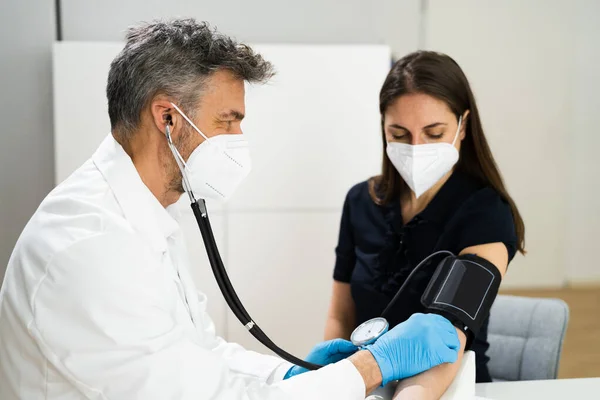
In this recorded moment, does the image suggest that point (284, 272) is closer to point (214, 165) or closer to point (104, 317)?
point (214, 165)

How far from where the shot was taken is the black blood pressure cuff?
4.43 ft

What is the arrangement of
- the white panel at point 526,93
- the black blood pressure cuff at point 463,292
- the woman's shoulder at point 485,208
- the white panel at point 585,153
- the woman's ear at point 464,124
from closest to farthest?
the black blood pressure cuff at point 463,292
the woman's shoulder at point 485,208
the woman's ear at point 464,124
the white panel at point 526,93
the white panel at point 585,153

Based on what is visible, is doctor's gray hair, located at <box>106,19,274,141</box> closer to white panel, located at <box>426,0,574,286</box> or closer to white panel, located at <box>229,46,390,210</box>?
white panel, located at <box>229,46,390,210</box>

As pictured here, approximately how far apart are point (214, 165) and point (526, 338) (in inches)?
40.4

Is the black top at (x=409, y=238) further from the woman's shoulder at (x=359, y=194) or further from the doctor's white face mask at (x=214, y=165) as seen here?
the doctor's white face mask at (x=214, y=165)

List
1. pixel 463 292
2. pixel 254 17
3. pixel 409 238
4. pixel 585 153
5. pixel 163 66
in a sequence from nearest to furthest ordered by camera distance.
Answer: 1. pixel 163 66
2. pixel 463 292
3. pixel 409 238
4. pixel 254 17
5. pixel 585 153

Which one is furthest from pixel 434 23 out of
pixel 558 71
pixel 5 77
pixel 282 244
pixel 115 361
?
pixel 115 361

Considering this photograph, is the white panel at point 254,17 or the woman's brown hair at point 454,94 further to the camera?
the white panel at point 254,17

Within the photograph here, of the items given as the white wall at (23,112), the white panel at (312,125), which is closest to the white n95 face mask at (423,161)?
the white panel at (312,125)

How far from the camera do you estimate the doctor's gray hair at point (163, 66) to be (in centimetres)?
123

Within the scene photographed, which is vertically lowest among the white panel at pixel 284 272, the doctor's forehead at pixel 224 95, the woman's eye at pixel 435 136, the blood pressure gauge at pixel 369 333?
the white panel at pixel 284 272

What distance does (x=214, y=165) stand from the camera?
1314 mm

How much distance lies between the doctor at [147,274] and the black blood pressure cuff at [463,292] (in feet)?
0.19

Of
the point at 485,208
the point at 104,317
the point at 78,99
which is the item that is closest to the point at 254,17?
the point at 78,99
